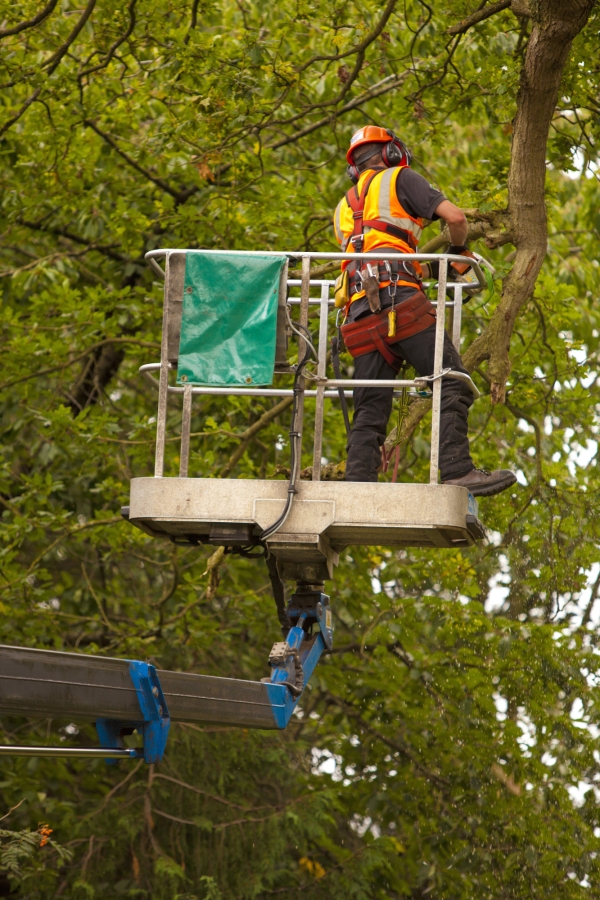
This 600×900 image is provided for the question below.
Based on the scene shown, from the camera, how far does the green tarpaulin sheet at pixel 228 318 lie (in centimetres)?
498

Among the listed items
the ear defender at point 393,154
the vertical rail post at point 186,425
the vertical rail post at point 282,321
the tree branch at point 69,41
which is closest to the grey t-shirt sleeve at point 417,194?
the ear defender at point 393,154

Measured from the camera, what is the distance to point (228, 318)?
5.02m

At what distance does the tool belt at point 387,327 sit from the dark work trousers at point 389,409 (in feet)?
0.10

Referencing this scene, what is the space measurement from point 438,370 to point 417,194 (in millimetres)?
860

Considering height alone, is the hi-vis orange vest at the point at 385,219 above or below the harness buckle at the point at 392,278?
above

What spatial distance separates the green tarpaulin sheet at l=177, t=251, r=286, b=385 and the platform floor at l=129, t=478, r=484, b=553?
19.9 inches

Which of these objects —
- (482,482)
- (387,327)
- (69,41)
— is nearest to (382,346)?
(387,327)

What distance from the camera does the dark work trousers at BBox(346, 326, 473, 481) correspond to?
5062mm

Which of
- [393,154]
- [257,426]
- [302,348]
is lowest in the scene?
[257,426]

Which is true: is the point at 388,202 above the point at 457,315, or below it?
above

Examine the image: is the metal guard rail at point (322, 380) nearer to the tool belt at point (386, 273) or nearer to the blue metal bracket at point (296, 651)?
the tool belt at point (386, 273)

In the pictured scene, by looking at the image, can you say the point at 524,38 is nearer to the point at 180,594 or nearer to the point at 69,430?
the point at 69,430

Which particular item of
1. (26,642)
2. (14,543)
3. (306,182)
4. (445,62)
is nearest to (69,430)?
(14,543)

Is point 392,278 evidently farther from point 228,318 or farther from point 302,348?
point 228,318
